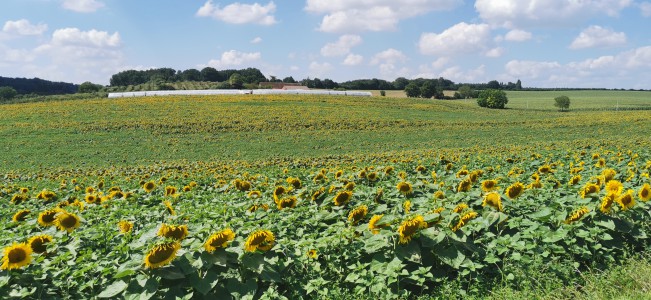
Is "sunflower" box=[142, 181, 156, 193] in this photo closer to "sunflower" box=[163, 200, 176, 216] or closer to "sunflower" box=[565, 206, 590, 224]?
"sunflower" box=[163, 200, 176, 216]

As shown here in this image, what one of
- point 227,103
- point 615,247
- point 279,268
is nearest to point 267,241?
point 279,268

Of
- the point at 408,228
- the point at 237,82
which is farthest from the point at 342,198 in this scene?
the point at 237,82

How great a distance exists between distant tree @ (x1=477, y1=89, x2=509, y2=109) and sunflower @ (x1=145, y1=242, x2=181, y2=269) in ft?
258

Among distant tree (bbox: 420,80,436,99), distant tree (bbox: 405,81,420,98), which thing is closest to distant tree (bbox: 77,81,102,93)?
distant tree (bbox: 405,81,420,98)

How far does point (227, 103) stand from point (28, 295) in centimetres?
5453

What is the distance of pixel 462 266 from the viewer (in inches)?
158

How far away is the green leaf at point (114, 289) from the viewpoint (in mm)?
3324

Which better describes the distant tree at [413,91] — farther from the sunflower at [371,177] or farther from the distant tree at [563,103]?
the sunflower at [371,177]

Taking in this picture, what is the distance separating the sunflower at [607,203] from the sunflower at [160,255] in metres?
3.98

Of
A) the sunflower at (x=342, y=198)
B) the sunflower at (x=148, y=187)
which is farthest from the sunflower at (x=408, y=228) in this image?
the sunflower at (x=148, y=187)

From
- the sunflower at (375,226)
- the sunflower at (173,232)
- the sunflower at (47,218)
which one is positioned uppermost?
the sunflower at (173,232)

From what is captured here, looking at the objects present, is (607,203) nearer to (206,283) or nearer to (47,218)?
(206,283)

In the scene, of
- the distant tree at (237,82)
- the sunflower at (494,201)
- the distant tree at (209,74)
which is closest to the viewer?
the sunflower at (494,201)

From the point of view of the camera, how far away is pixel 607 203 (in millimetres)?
4477
